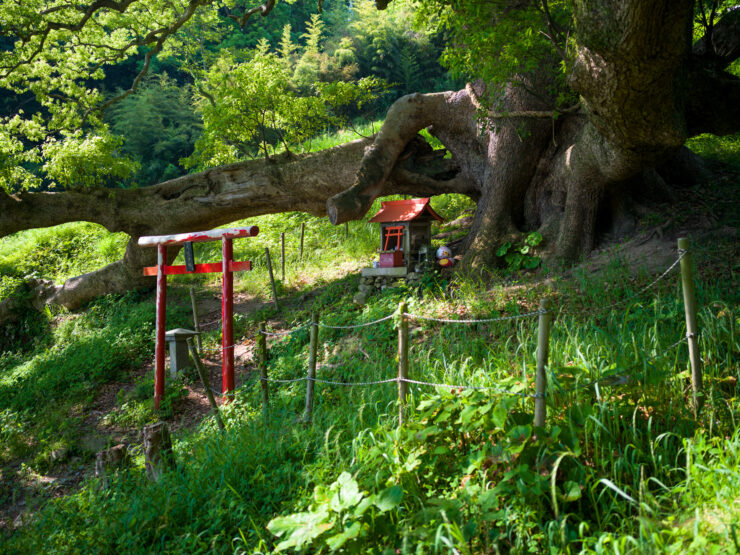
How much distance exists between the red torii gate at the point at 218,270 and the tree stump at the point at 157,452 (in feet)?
5.34

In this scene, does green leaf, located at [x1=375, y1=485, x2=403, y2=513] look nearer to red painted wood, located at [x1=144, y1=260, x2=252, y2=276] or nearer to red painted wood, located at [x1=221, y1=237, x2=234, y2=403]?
red painted wood, located at [x1=221, y1=237, x2=234, y2=403]

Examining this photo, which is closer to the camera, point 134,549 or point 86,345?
point 134,549

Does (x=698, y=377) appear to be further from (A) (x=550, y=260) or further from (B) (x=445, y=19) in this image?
(B) (x=445, y=19)

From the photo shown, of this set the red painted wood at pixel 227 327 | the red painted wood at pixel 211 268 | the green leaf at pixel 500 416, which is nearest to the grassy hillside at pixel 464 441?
the green leaf at pixel 500 416

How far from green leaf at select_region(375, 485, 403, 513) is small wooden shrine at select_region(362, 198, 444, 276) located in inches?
208

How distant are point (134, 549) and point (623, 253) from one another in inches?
237

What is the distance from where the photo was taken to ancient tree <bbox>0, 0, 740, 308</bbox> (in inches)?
165

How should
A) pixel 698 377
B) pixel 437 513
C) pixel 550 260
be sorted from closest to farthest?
pixel 437 513 < pixel 698 377 < pixel 550 260

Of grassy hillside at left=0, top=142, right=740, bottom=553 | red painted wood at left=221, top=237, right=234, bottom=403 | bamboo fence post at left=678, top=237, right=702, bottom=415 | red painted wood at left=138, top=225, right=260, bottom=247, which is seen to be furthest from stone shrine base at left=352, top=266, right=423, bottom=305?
bamboo fence post at left=678, top=237, right=702, bottom=415

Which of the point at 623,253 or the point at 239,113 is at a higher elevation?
the point at 239,113

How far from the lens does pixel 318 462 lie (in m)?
3.12

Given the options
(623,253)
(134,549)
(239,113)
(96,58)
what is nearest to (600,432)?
(134,549)

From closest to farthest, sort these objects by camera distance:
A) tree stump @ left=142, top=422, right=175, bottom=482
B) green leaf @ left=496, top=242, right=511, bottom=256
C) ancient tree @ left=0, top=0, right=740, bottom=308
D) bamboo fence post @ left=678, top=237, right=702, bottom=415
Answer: bamboo fence post @ left=678, top=237, right=702, bottom=415
tree stump @ left=142, top=422, right=175, bottom=482
ancient tree @ left=0, top=0, right=740, bottom=308
green leaf @ left=496, top=242, right=511, bottom=256

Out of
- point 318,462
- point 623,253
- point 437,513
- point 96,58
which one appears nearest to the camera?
point 437,513
